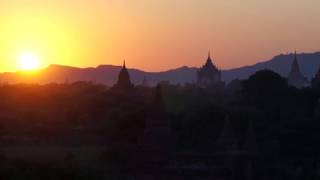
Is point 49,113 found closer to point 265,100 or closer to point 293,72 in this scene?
point 265,100

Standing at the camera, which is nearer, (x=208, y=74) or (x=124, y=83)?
(x=124, y=83)

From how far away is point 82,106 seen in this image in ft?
219

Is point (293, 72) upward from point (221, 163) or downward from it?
upward

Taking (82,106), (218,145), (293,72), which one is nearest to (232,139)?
(218,145)

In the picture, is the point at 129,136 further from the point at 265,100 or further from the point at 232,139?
the point at 265,100

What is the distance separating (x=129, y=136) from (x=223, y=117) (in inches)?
232

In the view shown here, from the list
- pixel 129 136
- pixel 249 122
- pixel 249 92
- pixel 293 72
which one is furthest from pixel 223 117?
pixel 293 72

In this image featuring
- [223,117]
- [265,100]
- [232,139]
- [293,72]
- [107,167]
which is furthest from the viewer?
[293,72]

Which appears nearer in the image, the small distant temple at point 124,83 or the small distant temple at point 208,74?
the small distant temple at point 124,83

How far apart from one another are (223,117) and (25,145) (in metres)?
11.3

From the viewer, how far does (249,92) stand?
66.6 meters

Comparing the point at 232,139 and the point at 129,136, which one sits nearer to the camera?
the point at 232,139

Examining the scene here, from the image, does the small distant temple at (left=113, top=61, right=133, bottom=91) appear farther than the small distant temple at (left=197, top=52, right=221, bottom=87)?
No

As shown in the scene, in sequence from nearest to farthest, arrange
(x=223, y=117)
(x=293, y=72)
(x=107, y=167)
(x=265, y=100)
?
(x=107, y=167) → (x=223, y=117) → (x=265, y=100) → (x=293, y=72)
